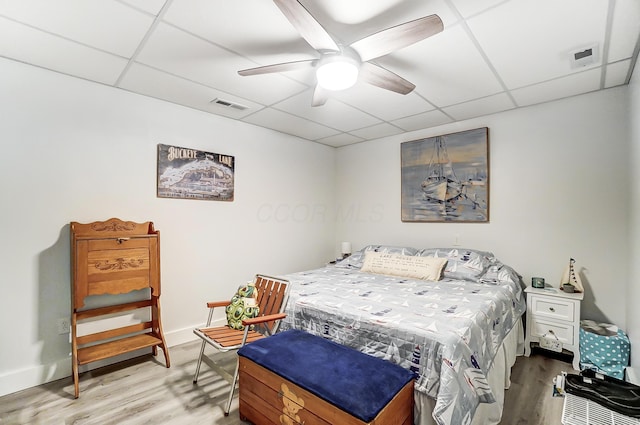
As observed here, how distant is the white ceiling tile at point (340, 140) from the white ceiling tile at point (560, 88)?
6.82 ft

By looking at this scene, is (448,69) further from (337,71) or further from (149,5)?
(149,5)

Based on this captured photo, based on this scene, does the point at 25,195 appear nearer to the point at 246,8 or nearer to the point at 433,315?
the point at 246,8

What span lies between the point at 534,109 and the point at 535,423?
9.58ft

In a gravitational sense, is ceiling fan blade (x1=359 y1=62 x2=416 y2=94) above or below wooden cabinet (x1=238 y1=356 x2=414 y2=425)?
above

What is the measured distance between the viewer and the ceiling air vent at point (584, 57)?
2158mm

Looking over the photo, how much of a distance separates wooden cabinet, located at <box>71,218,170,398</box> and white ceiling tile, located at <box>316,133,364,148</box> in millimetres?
2731

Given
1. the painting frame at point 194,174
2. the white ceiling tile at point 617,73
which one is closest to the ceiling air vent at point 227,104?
the painting frame at point 194,174

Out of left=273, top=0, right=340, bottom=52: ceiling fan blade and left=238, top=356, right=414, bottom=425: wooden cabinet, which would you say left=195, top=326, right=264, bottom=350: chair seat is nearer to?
left=238, top=356, right=414, bottom=425: wooden cabinet

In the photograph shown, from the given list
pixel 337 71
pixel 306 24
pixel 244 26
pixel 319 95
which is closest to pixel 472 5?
pixel 337 71

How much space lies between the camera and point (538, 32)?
1.97 m

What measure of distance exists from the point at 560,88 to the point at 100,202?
4384 mm

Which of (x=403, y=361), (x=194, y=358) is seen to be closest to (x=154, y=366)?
(x=194, y=358)

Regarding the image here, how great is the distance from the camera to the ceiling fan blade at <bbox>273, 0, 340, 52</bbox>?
1.49 metres

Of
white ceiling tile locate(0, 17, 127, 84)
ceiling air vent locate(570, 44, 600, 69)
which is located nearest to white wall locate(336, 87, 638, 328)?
ceiling air vent locate(570, 44, 600, 69)
